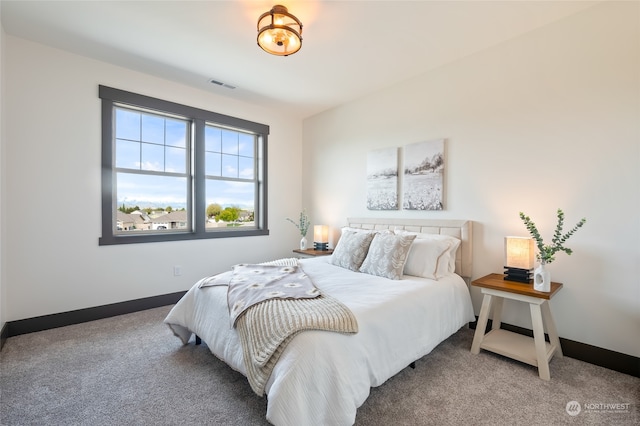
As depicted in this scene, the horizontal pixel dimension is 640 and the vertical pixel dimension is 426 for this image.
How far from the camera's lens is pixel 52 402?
1779 mm

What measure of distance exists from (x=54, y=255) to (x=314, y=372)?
3.09 meters

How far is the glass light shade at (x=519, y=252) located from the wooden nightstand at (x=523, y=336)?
0.16m

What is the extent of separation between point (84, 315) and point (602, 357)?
4.80m

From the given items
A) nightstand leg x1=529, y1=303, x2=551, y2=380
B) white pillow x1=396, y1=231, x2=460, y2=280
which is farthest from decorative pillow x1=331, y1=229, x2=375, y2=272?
nightstand leg x1=529, y1=303, x2=551, y2=380

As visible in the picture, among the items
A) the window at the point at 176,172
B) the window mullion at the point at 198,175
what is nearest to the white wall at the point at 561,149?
the window at the point at 176,172

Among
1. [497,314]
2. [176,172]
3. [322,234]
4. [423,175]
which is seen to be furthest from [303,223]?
[497,314]

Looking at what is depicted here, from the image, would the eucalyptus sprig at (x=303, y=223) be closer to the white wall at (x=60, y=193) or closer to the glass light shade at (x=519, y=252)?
the white wall at (x=60, y=193)

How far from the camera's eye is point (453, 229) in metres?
3.01

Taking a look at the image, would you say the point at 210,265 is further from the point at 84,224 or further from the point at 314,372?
the point at 314,372

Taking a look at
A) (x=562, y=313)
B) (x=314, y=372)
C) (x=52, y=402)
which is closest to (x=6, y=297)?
(x=52, y=402)

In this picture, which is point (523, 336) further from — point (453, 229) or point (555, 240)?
point (453, 229)

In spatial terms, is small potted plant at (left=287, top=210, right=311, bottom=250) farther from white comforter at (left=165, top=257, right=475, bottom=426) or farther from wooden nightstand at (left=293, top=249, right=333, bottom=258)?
white comforter at (left=165, top=257, right=475, bottom=426)

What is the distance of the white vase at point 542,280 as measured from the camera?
2145 millimetres

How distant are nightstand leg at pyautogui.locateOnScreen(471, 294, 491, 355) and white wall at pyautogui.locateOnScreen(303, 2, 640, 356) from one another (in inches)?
21.6
